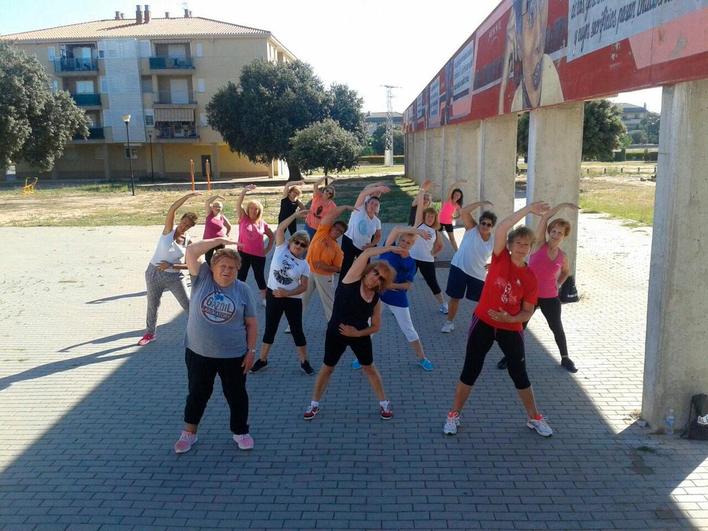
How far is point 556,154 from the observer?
9320mm

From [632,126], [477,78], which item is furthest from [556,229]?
[632,126]

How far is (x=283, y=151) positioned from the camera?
39.5m

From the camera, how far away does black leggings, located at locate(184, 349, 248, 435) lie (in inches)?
187

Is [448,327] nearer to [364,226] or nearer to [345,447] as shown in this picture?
[364,226]

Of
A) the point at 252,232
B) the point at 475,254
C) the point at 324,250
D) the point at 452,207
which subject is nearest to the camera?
the point at 324,250

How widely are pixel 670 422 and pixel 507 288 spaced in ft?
5.83

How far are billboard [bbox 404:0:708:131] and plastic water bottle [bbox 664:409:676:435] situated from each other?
2589 millimetres

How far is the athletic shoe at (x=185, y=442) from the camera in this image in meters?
4.89

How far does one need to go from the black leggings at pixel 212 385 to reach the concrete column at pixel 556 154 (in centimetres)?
604

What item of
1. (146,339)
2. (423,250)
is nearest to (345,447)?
Answer: (423,250)

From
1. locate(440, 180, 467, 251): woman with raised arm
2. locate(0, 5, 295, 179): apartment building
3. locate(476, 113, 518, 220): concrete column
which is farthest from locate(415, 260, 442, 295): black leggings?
locate(0, 5, 295, 179): apartment building

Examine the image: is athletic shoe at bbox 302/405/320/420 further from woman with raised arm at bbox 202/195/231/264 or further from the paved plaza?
woman with raised arm at bbox 202/195/231/264

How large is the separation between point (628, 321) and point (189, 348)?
5.95 metres

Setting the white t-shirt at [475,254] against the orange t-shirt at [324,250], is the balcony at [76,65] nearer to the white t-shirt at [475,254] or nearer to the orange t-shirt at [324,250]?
the orange t-shirt at [324,250]
